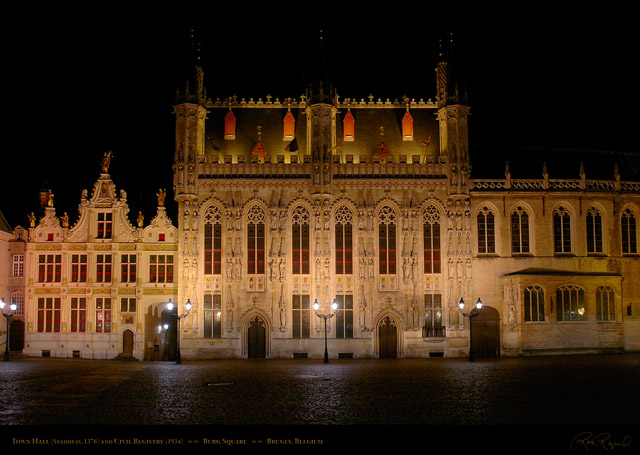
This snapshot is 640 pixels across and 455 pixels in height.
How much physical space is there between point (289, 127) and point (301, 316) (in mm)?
14421

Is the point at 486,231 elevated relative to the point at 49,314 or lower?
elevated

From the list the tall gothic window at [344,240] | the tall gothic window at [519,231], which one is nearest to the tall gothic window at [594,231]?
the tall gothic window at [519,231]

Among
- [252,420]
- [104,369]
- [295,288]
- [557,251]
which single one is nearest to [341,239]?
[295,288]

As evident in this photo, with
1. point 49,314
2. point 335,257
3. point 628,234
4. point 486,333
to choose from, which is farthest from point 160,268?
point 628,234

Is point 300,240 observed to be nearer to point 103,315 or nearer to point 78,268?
point 103,315

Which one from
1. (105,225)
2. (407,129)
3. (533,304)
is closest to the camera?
(533,304)

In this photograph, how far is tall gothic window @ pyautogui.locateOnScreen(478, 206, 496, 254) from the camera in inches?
2064

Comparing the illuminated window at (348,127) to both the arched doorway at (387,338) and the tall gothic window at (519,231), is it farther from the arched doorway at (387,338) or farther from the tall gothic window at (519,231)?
the arched doorway at (387,338)

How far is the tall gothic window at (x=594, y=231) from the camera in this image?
174 ft

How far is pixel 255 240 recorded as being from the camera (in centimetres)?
5200

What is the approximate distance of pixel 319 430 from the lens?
19.1 m

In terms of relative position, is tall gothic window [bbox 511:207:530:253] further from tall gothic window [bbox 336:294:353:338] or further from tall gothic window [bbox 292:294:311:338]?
tall gothic window [bbox 292:294:311:338]

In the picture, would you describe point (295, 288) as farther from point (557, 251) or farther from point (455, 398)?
point (455, 398)

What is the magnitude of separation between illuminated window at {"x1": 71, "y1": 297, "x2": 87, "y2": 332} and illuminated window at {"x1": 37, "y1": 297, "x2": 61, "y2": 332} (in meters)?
1.05
